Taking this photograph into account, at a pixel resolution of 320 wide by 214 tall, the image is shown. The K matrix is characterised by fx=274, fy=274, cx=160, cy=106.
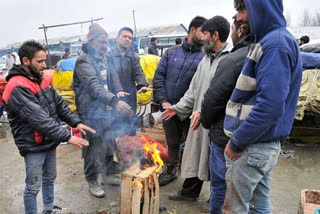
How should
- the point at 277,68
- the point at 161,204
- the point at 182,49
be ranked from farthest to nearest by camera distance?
the point at 182,49, the point at 161,204, the point at 277,68

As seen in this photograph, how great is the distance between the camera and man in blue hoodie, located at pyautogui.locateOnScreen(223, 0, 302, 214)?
1762mm

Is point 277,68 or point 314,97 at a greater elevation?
point 277,68

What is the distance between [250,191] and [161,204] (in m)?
1.97

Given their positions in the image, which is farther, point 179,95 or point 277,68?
point 179,95

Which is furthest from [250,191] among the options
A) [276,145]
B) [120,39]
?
[120,39]

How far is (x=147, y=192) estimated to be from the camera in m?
3.08

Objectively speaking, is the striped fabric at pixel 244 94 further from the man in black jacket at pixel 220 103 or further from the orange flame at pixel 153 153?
the orange flame at pixel 153 153

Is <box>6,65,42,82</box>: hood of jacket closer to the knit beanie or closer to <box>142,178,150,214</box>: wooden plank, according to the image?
the knit beanie

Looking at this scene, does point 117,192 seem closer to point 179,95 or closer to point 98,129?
point 98,129

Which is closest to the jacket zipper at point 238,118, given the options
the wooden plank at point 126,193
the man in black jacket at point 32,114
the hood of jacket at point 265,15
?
the hood of jacket at point 265,15

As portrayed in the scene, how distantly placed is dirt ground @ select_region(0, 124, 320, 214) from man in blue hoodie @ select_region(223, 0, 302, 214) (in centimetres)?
178

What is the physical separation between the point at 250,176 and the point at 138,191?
1.37m

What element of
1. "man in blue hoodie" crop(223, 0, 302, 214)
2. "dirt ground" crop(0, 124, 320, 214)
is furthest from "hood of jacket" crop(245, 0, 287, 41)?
"dirt ground" crop(0, 124, 320, 214)

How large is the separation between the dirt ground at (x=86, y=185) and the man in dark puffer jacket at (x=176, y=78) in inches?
24.2
